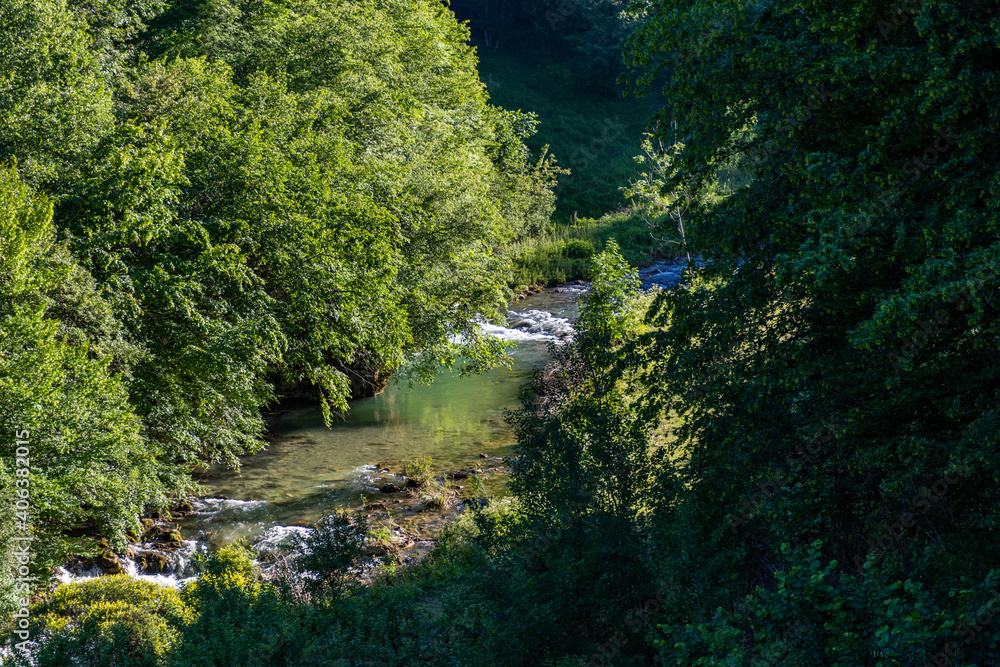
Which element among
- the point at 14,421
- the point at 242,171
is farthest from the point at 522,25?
the point at 14,421

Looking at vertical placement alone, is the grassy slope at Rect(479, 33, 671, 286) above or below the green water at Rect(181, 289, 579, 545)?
above

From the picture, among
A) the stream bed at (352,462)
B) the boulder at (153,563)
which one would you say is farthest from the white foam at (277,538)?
the boulder at (153,563)

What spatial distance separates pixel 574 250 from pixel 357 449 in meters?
22.0

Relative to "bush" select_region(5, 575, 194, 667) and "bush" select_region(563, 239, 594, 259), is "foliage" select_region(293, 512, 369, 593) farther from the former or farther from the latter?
"bush" select_region(563, 239, 594, 259)

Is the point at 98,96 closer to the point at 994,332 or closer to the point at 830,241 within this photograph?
the point at 830,241

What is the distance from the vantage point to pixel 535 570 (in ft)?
22.5

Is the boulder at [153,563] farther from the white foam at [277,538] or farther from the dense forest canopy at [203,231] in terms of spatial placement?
the white foam at [277,538]

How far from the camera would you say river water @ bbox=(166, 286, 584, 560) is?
47.3ft

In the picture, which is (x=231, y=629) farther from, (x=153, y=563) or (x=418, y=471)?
(x=418, y=471)

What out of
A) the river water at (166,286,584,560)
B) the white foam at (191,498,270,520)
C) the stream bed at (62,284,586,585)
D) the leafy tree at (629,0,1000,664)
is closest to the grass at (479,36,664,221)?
the river water at (166,286,584,560)

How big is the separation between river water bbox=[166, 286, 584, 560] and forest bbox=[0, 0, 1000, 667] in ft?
3.35

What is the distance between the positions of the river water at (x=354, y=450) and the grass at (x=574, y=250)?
10.9m

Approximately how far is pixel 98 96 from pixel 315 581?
9972mm

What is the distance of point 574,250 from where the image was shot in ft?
123
